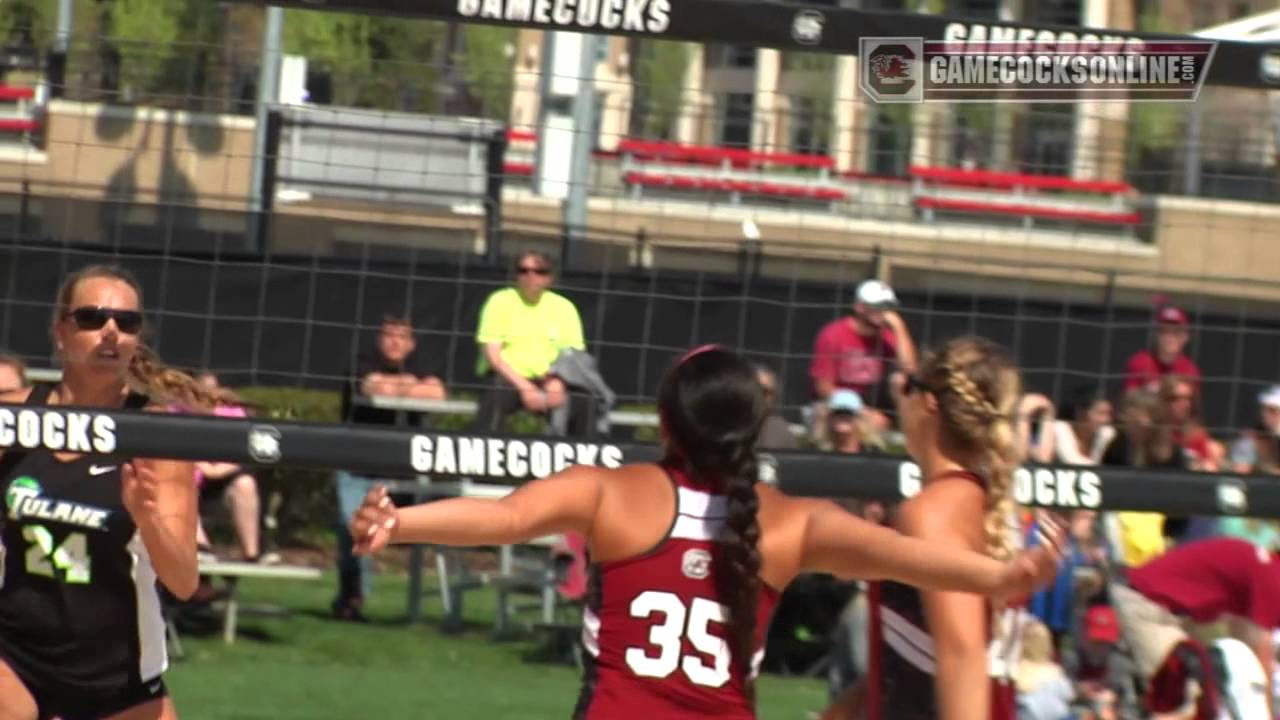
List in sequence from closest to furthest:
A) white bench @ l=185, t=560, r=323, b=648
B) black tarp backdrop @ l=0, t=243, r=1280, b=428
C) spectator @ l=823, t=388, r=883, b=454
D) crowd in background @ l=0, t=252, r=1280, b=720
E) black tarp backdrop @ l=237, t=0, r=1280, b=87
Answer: black tarp backdrop @ l=237, t=0, r=1280, b=87, black tarp backdrop @ l=0, t=243, r=1280, b=428, crowd in background @ l=0, t=252, r=1280, b=720, spectator @ l=823, t=388, r=883, b=454, white bench @ l=185, t=560, r=323, b=648

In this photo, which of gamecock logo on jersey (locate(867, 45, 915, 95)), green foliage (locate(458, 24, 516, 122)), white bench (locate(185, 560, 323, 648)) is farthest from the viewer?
white bench (locate(185, 560, 323, 648))

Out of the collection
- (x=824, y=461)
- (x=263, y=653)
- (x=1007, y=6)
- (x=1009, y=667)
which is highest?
(x=1007, y=6)

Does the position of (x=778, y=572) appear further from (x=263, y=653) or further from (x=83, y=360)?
(x=263, y=653)

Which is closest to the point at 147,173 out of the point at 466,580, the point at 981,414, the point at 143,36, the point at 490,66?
the point at 143,36

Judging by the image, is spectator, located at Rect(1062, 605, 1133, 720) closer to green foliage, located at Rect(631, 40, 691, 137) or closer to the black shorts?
green foliage, located at Rect(631, 40, 691, 137)

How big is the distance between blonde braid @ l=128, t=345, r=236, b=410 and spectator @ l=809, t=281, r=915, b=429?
150 inches

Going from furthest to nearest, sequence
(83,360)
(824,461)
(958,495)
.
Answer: (824,461), (83,360), (958,495)

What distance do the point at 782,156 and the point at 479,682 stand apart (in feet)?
10.4

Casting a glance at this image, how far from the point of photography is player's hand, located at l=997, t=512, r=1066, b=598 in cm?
422

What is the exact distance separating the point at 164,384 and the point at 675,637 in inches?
78.5

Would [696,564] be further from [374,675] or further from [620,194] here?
[374,675]

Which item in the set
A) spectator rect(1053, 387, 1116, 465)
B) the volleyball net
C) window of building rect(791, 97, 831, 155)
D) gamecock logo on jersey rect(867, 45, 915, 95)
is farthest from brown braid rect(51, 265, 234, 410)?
spectator rect(1053, 387, 1116, 465)

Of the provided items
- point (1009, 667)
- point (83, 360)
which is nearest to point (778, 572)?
point (1009, 667)

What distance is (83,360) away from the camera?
212 inches
